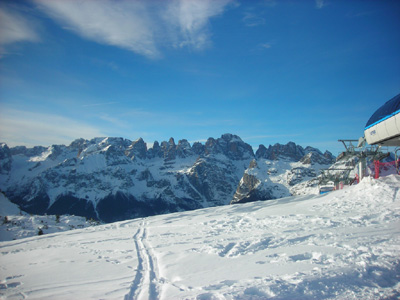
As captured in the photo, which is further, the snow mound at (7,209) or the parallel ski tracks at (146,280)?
the snow mound at (7,209)

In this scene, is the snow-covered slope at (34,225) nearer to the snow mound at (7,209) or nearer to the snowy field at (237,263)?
the snow mound at (7,209)

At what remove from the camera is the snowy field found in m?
6.36

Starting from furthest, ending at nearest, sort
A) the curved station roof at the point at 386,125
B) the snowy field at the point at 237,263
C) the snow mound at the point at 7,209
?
the snow mound at the point at 7,209 < the curved station roof at the point at 386,125 < the snowy field at the point at 237,263

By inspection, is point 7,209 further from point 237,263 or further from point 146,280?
point 237,263

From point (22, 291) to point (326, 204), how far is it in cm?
1803

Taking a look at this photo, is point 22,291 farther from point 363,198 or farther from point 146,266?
point 363,198

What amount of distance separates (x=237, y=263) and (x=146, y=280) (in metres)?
3.16

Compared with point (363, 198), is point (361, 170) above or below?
above

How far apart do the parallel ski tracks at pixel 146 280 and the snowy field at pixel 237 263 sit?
0.11ft

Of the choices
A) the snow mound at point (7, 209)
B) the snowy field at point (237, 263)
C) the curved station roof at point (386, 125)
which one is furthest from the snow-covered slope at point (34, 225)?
the curved station roof at point (386, 125)

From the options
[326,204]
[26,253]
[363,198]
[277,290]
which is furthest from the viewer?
[326,204]

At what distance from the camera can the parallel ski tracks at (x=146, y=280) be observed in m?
6.62

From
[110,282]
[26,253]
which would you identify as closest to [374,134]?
[110,282]

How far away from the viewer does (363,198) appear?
16.6 metres
